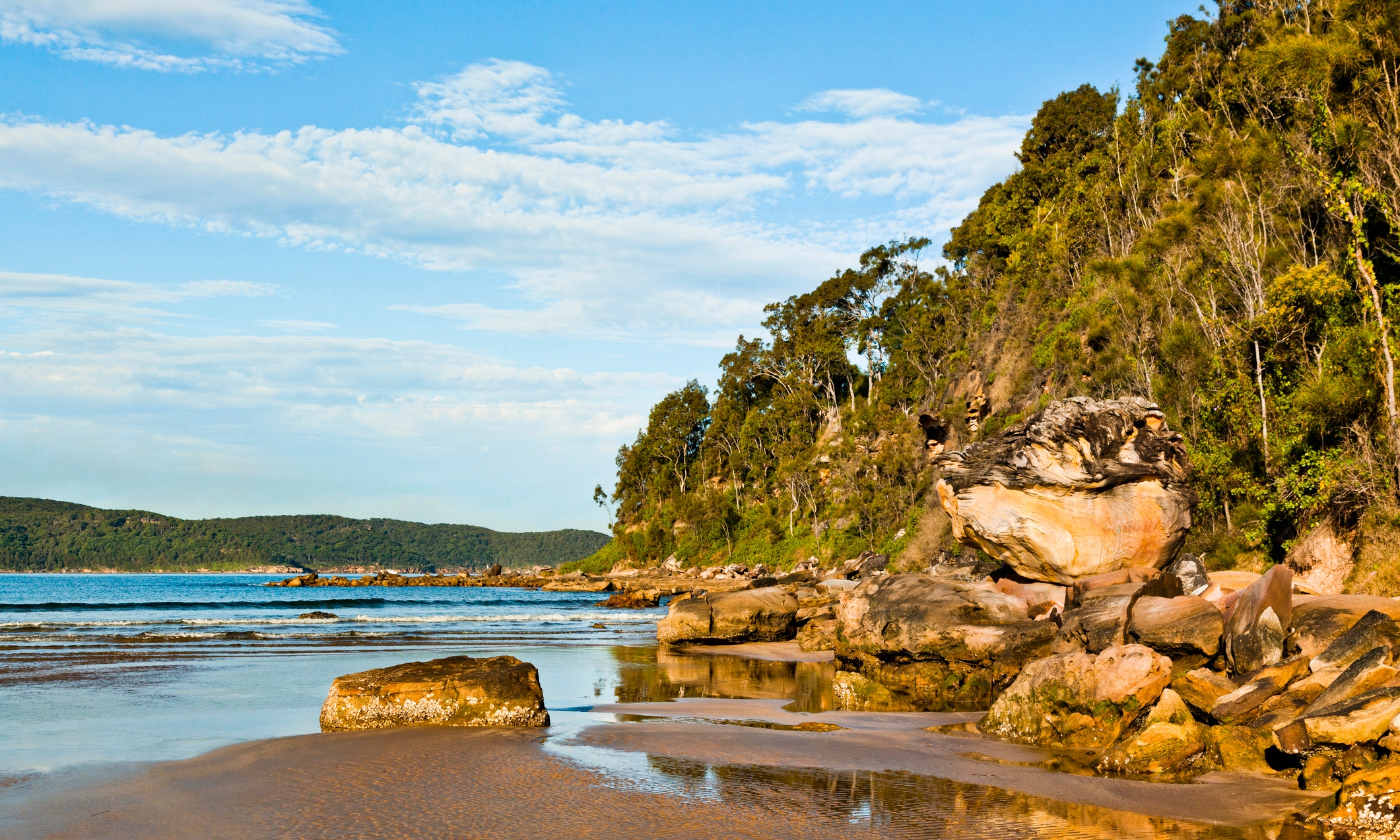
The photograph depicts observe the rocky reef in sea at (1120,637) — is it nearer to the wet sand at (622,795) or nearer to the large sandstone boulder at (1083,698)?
the large sandstone boulder at (1083,698)

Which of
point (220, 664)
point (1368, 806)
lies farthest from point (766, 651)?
point (1368, 806)

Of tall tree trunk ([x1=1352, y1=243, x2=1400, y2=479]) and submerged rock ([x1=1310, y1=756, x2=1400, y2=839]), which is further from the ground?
tall tree trunk ([x1=1352, y1=243, x2=1400, y2=479])

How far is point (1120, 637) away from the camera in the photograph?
480 inches

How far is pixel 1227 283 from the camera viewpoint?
2572 cm

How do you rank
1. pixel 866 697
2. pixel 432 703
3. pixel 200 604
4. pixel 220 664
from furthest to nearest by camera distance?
pixel 200 604, pixel 220 664, pixel 866 697, pixel 432 703

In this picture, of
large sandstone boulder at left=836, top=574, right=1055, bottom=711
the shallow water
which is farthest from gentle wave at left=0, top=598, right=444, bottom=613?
large sandstone boulder at left=836, top=574, right=1055, bottom=711

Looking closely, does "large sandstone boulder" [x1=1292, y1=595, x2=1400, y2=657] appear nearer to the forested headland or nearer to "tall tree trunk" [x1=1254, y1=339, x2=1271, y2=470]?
the forested headland

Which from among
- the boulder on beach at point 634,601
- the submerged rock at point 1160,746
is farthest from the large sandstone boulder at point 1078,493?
the boulder on beach at point 634,601

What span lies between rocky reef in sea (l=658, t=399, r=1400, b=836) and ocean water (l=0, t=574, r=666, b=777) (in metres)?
5.06

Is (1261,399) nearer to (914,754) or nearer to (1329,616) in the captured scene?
(1329,616)

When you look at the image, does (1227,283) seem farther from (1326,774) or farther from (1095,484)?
(1326,774)

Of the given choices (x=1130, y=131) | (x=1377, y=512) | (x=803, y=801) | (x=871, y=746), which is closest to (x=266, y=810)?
(x=803, y=801)

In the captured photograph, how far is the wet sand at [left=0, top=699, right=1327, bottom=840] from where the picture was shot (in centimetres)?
726

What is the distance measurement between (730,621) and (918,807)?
17.0 metres
